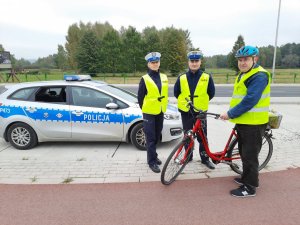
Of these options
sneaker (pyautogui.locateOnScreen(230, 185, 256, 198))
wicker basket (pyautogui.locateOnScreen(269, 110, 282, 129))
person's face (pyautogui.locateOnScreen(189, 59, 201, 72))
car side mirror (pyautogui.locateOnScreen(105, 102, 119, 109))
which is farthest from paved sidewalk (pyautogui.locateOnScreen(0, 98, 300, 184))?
person's face (pyautogui.locateOnScreen(189, 59, 201, 72))

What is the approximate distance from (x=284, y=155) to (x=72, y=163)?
13.0 ft

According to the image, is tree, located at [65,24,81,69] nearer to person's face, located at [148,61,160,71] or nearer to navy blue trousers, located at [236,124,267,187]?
person's face, located at [148,61,160,71]

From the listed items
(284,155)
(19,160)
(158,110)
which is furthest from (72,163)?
(284,155)

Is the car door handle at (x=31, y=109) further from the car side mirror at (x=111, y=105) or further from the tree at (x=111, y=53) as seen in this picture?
the tree at (x=111, y=53)

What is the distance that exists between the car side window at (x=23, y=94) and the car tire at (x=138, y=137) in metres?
2.28

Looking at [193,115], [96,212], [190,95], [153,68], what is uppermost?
[153,68]

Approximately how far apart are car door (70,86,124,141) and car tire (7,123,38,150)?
34.9 inches

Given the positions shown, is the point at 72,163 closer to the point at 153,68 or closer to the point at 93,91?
the point at 93,91

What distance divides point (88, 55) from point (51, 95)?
44.5 metres

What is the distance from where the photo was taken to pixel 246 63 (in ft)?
9.48

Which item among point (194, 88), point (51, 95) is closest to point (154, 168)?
point (194, 88)

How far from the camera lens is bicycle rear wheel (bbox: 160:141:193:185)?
334cm

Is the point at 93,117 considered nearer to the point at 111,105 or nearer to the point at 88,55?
the point at 111,105

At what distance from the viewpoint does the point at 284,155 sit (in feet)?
14.9
